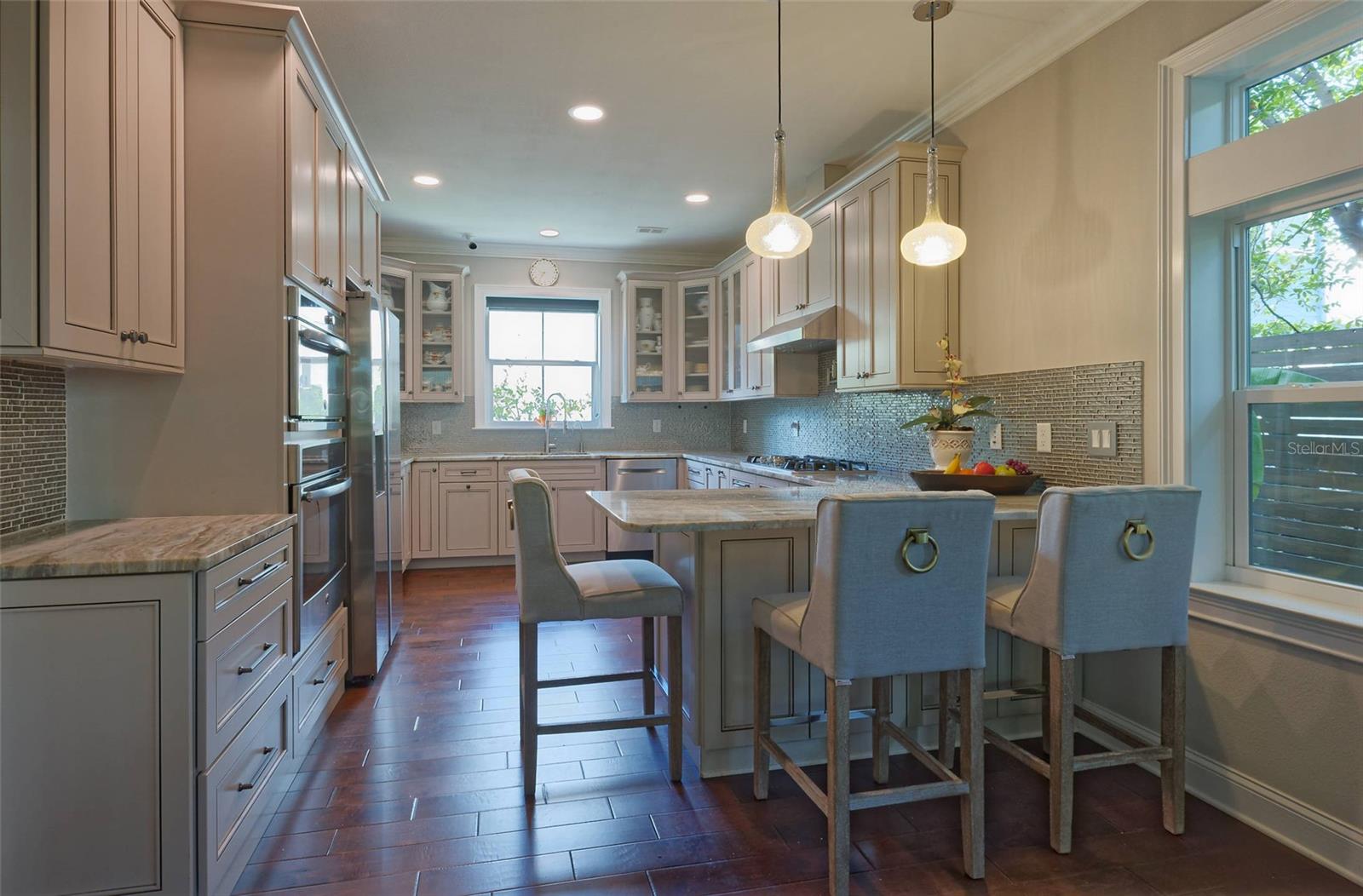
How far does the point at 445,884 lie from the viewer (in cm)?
182

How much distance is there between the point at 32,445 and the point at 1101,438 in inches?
129

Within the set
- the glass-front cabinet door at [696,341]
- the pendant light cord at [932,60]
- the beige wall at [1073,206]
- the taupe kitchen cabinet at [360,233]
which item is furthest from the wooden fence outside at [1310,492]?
the glass-front cabinet door at [696,341]

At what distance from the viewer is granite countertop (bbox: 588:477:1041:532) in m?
2.08

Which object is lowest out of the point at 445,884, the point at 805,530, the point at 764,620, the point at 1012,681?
the point at 445,884

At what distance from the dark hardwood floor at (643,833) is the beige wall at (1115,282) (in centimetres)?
26

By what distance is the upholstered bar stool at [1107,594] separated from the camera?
1.91 meters

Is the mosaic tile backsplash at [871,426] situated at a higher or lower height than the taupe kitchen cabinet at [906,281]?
lower

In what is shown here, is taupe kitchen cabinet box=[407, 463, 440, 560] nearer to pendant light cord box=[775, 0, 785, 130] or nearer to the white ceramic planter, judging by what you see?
pendant light cord box=[775, 0, 785, 130]

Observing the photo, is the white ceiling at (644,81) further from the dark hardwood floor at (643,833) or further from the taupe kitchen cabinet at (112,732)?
the dark hardwood floor at (643,833)

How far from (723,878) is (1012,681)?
1.38 metres

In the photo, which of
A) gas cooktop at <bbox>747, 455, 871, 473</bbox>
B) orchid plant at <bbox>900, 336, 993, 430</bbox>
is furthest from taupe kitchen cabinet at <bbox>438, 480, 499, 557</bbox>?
orchid plant at <bbox>900, 336, 993, 430</bbox>

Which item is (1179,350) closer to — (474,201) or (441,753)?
(441,753)

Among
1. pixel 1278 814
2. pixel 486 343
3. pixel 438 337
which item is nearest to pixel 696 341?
pixel 486 343

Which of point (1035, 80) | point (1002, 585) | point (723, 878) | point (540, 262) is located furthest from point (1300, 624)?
point (540, 262)
